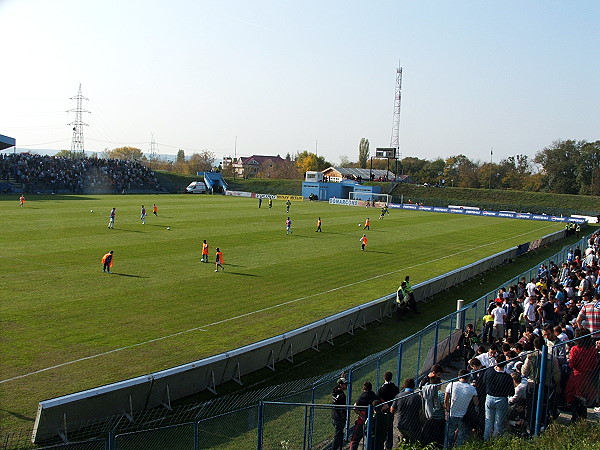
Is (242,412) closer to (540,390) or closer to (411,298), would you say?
(540,390)

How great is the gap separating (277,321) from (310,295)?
4143mm

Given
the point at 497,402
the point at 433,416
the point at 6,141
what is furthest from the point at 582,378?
the point at 6,141

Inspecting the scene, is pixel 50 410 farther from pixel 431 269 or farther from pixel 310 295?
pixel 431 269

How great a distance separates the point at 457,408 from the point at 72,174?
79.4 metres

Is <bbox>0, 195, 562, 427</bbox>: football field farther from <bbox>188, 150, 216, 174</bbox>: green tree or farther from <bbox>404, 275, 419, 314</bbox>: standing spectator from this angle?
<bbox>188, 150, 216, 174</bbox>: green tree

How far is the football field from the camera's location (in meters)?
15.3

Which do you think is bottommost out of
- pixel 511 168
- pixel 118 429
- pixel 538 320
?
pixel 118 429

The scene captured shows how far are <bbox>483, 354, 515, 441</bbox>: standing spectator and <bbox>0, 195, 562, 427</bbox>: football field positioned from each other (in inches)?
348

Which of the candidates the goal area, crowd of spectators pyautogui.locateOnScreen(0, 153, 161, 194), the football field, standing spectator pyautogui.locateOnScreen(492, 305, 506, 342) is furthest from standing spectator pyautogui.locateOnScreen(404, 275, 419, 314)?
the goal area

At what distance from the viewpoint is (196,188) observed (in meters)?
96.1

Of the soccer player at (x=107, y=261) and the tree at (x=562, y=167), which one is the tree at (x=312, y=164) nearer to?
the tree at (x=562, y=167)

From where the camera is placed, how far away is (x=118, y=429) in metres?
11.7

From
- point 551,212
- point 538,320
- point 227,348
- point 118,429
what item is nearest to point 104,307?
point 227,348

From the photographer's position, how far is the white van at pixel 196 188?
95375 millimetres
